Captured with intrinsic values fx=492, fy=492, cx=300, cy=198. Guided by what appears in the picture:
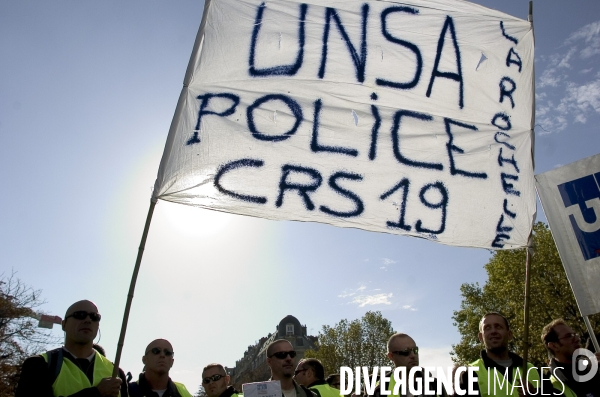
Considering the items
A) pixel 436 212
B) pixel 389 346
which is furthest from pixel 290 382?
pixel 436 212

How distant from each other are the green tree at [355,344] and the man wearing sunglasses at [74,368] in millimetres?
37618

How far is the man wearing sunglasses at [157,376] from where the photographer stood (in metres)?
3.80

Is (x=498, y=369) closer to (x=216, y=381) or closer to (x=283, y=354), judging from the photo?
(x=283, y=354)

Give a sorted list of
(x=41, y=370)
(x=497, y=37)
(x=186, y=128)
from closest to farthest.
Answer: (x=41, y=370) < (x=186, y=128) < (x=497, y=37)

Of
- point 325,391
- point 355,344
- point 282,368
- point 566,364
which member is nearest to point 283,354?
point 282,368

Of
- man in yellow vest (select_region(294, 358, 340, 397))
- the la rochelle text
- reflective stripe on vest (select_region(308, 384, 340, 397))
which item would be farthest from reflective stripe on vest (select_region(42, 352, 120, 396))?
man in yellow vest (select_region(294, 358, 340, 397))

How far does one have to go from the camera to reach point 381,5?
4363 millimetres

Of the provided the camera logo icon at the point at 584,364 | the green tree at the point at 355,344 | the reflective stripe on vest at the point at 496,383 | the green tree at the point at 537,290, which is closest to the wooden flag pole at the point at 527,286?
the reflective stripe on vest at the point at 496,383

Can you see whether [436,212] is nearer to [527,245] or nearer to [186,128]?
[527,245]

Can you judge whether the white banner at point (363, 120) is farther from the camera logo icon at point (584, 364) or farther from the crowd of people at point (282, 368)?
the camera logo icon at point (584, 364)

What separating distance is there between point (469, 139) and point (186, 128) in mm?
2390

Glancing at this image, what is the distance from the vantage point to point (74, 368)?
10.1ft

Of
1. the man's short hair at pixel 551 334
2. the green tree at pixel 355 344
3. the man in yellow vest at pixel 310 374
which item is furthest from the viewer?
the green tree at pixel 355 344

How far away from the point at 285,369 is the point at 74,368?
1.55m
